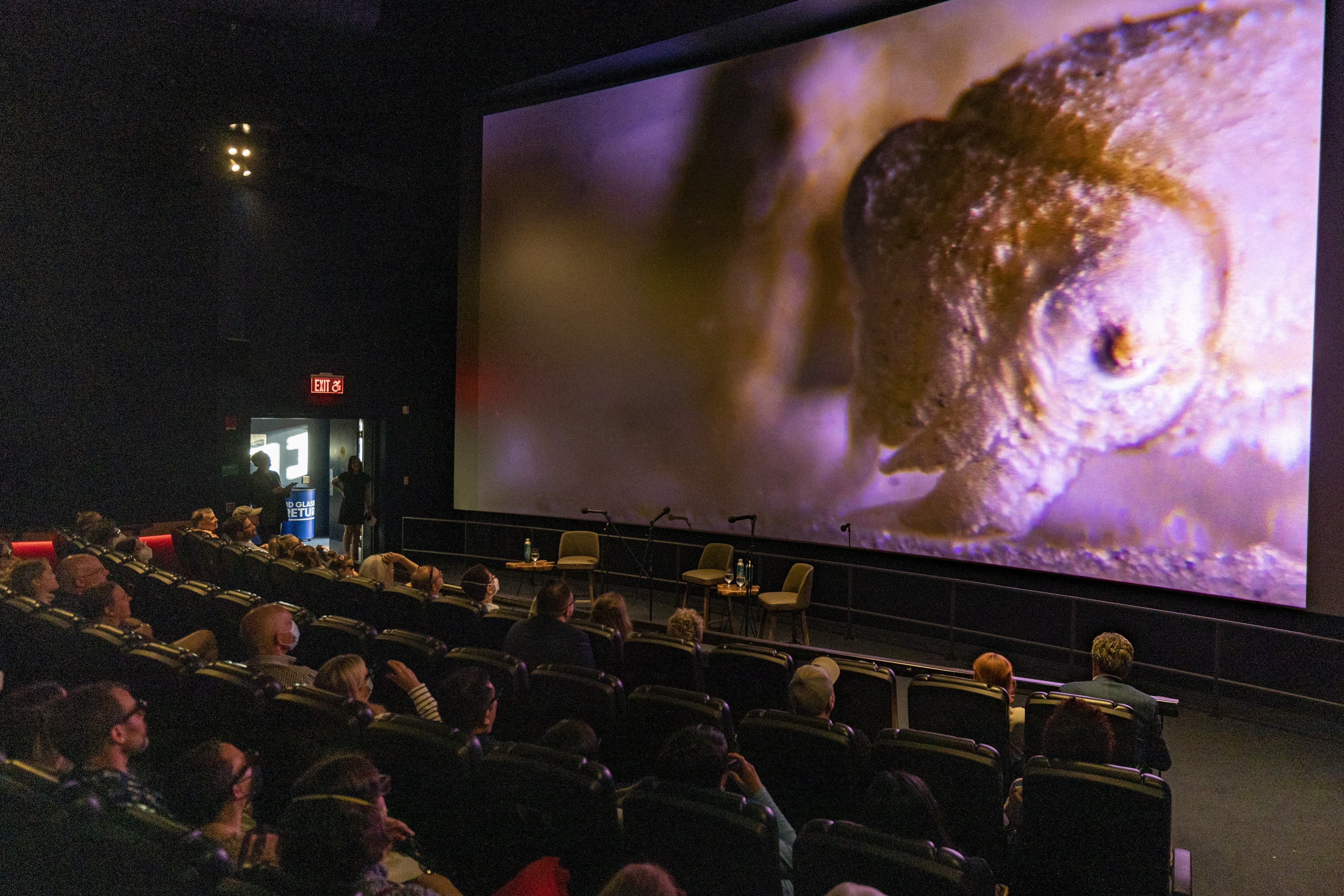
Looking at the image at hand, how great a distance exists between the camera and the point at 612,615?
4.18 m

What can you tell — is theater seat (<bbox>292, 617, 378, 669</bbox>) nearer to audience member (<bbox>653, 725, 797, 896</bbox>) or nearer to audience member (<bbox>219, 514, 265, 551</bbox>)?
audience member (<bbox>653, 725, 797, 896</bbox>)

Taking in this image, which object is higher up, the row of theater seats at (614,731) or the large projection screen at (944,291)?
the large projection screen at (944,291)

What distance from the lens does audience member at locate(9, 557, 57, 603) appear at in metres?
4.67

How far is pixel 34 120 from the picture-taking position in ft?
25.7

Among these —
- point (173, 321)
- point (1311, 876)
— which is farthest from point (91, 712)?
point (173, 321)

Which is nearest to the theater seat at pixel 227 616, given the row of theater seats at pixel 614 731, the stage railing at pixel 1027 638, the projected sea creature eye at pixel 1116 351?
the row of theater seats at pixel 614 731

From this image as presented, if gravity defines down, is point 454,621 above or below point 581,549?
above

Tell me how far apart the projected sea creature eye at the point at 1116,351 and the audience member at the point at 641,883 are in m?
5.51

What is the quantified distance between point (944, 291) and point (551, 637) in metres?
4.55

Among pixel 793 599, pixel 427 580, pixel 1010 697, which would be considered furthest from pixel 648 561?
pixel 1010 697

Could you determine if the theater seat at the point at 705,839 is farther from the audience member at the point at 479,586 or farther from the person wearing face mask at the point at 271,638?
the audience member at the point at 479,586

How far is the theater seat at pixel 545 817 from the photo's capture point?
2.01 m

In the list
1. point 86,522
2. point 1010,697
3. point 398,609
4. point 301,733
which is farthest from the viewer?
point 86,522

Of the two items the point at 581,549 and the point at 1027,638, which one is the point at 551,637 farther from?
the point at 581,549
